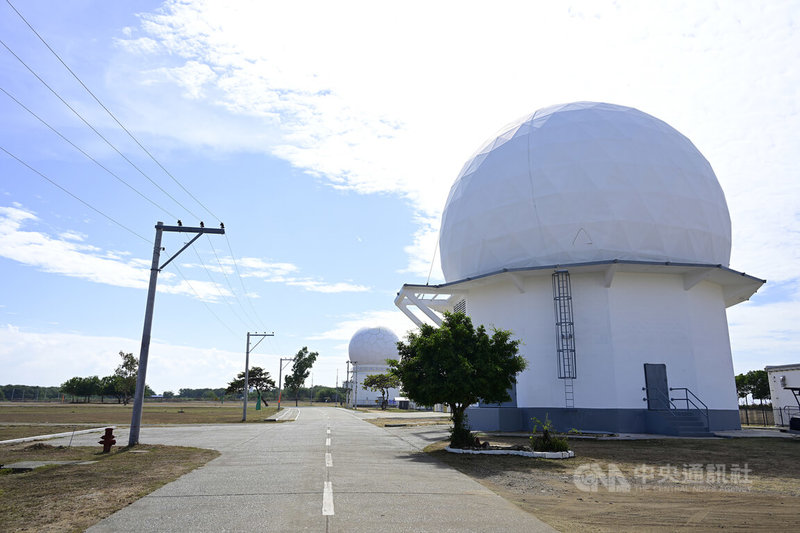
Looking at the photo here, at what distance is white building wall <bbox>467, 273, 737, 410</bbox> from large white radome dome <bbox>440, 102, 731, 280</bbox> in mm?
1565

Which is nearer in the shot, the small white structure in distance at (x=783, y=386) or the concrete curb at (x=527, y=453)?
the concrete curb at (x=527, y=453)

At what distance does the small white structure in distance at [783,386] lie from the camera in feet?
107

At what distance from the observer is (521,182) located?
83.8 feet

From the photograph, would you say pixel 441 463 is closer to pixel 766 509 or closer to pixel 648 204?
pixel 766 509

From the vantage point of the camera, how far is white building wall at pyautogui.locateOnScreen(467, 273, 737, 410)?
75.9 feet

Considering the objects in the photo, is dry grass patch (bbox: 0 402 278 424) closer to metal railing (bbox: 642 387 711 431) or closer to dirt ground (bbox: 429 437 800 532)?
dirt ground (bbox: 429 437 800 532)

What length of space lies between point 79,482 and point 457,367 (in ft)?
33.2

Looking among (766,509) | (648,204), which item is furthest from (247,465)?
(648,204)

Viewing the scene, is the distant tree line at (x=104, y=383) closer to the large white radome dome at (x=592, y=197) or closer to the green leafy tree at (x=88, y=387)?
the green leafy tree at (x=88, y=387)

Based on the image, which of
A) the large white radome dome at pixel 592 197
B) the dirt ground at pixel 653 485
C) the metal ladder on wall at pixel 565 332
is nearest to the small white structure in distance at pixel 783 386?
the large white radome dome at pixel 592 197

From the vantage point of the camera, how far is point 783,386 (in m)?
33.9

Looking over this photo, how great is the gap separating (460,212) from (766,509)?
71.2ft

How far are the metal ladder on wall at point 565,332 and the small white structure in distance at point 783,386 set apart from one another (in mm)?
18635

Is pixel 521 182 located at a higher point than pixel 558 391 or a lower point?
higher
